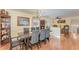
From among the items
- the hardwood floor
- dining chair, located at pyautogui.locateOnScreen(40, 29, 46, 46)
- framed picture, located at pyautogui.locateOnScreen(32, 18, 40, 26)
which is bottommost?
the hardwood floor

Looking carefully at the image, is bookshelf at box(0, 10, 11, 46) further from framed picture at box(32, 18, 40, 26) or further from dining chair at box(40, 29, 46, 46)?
dining chair at box(40, 29, 46, 46)

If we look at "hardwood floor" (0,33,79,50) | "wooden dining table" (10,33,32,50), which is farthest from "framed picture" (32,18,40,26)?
"hardwood floor" (0,33,79,50)

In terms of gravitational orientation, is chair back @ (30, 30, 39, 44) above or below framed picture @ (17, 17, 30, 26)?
below

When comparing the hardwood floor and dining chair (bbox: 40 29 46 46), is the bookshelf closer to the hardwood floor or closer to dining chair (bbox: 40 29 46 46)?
the hardwood floor

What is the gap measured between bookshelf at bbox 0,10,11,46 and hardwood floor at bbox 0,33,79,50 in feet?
0.41

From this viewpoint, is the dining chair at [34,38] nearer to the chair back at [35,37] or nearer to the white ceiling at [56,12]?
the chair back at [35,37]

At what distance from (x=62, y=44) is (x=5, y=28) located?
124 cm

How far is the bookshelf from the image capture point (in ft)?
9.69

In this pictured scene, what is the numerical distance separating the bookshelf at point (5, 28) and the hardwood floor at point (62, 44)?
0.12 m

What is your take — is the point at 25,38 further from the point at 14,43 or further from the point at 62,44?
the point at 62,44

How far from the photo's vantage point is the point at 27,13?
296 centimetres
